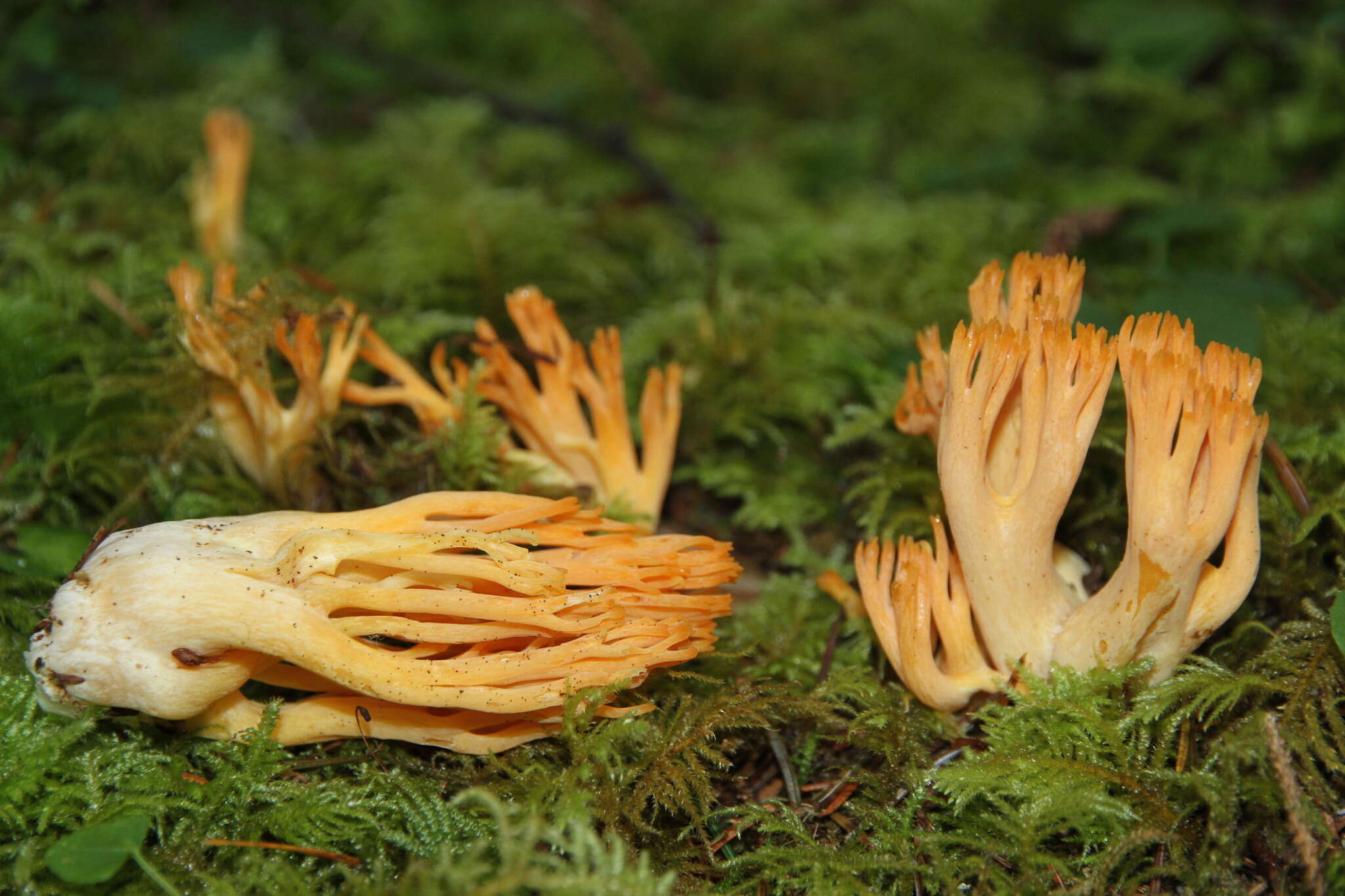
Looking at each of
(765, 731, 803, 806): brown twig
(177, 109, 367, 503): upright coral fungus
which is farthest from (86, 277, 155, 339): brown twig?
(765, 731, 803, 806): brown twig

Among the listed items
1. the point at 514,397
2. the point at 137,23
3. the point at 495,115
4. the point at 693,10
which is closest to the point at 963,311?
the point at 514,397

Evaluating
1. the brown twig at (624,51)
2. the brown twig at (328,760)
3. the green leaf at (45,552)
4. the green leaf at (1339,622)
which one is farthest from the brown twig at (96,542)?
the brown twig at (624,51)

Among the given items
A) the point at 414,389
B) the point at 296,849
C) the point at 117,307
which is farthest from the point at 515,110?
the point at 296,849

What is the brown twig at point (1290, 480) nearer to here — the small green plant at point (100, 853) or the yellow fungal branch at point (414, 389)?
the yellow fungal branch at point (414, 389)

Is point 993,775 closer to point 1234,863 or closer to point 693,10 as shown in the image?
point 1234,863

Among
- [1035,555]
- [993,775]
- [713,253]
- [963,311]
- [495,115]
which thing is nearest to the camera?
[993,775]

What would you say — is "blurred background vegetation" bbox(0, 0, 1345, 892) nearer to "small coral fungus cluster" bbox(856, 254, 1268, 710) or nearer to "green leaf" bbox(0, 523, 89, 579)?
"green leaf" bbox(0, 523, 89, 579)

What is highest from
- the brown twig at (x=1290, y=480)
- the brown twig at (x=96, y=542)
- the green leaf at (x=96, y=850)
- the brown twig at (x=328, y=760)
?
the brown twig at (x=1290, y=480)
